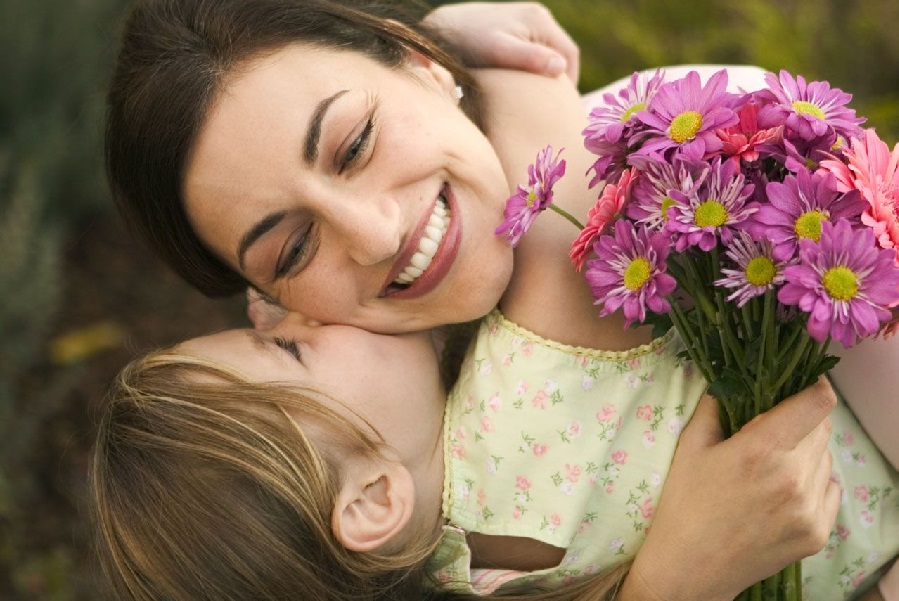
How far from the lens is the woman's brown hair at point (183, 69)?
6.47 ft

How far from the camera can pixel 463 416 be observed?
6.84ft

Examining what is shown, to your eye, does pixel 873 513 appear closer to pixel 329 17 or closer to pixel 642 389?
pixel 642 389

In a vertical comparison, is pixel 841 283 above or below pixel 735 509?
above

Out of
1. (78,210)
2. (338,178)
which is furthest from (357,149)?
(78,210)

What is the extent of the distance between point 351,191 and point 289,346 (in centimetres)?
37

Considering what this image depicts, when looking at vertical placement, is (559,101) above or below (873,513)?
above

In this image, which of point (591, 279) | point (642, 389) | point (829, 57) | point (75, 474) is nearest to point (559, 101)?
point (642, 389)

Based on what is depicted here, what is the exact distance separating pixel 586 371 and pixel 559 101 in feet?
2.40

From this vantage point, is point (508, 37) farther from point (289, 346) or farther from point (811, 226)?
point (811, 226)

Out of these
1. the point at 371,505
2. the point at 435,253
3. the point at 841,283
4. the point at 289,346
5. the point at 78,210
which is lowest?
the point at 78,210

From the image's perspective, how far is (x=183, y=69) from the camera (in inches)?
78.0

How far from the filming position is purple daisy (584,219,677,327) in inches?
56.6

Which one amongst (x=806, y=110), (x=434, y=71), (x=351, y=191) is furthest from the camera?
(x=434, y=71)

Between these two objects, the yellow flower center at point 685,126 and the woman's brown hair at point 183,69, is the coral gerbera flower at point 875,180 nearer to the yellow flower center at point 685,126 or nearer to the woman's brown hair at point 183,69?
the yellow flower center at point 685,126
